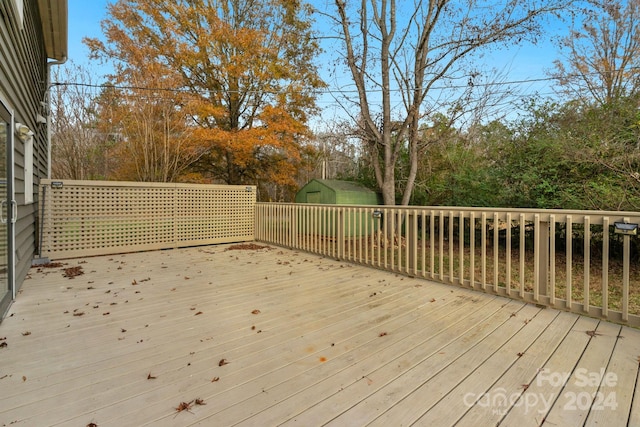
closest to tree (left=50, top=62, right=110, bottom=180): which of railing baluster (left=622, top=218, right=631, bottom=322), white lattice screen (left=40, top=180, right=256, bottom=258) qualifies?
white lattice screen (left=40, top=180, right=256, bottom=258)

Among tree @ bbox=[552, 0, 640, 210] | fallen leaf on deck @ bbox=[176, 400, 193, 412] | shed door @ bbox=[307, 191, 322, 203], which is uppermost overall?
tree @ bbox=[552, 0, 640, 210]

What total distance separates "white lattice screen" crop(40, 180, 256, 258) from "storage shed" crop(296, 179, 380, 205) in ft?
6.54

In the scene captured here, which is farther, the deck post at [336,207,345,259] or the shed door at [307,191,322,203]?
the shed door at [307,191,322,203]

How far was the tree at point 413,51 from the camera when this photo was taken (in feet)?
21.4

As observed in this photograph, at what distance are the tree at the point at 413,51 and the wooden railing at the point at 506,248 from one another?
9.46 feet

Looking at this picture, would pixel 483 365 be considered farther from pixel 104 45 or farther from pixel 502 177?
pixel 104 45

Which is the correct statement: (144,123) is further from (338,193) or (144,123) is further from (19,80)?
(338,193)

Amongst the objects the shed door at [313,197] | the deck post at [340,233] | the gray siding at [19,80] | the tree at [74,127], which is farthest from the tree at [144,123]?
the deck post at [340,233]

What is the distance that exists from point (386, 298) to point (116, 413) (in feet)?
7.91

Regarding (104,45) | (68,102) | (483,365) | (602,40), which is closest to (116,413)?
(483,365)

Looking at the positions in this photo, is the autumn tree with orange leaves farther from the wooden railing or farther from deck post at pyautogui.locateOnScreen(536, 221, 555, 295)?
deck post at pyautogui.locateOnScreen(536, 221, 555, 295)

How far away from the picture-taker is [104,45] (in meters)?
8.61

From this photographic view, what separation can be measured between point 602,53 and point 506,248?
9.52 meters

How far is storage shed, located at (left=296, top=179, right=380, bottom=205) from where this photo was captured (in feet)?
26.8
